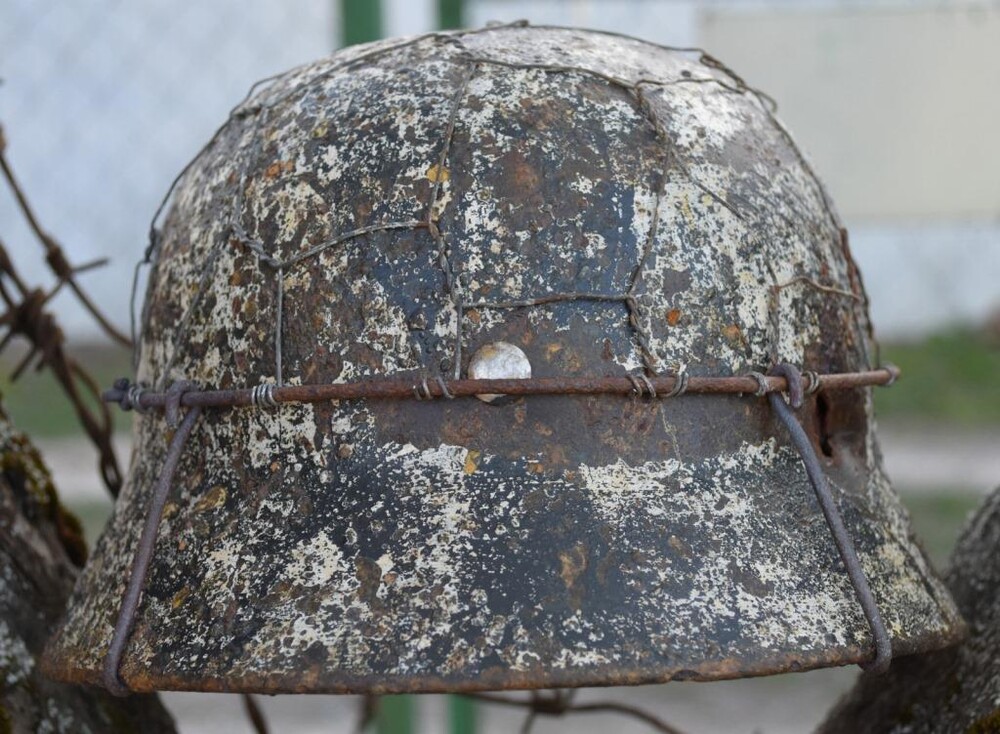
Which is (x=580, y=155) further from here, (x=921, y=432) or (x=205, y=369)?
(x=921, y=432)

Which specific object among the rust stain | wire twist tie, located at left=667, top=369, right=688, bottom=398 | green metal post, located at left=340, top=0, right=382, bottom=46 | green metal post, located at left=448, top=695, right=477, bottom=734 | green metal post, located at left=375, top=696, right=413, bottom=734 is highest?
the rust stain

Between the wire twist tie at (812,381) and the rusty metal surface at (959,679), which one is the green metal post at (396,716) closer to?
the rusty metal surface at (959,679)

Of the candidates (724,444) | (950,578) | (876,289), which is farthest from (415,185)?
(876,289)

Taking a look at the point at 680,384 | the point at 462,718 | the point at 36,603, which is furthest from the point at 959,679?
the point at 462,718

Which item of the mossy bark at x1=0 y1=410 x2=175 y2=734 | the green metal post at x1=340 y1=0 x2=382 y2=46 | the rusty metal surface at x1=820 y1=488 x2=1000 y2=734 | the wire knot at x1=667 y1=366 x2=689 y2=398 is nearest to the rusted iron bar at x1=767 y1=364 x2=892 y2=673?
the wire knot at x1=667 y1=366 x2=689 y2=398

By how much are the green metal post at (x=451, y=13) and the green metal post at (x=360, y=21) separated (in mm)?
319

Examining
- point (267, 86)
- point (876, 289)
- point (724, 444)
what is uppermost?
point (267, 86)

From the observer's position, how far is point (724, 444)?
1348 millimetres

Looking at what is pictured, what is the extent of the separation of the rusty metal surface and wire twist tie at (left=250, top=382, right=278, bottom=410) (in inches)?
32.2

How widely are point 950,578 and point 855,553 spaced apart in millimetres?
500

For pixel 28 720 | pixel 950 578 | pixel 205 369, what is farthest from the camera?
pixel 950 578

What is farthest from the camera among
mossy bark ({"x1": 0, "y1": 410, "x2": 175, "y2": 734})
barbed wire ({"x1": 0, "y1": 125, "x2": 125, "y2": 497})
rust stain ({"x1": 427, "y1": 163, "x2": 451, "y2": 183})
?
barbed wire ({"x1": 0, "y1": 125, "x2": 125, "y2": 497})

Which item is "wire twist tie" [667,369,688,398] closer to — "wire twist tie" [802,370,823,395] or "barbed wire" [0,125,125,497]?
"wire twist tie" [802,370,823,395]

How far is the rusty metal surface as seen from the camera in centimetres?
148
